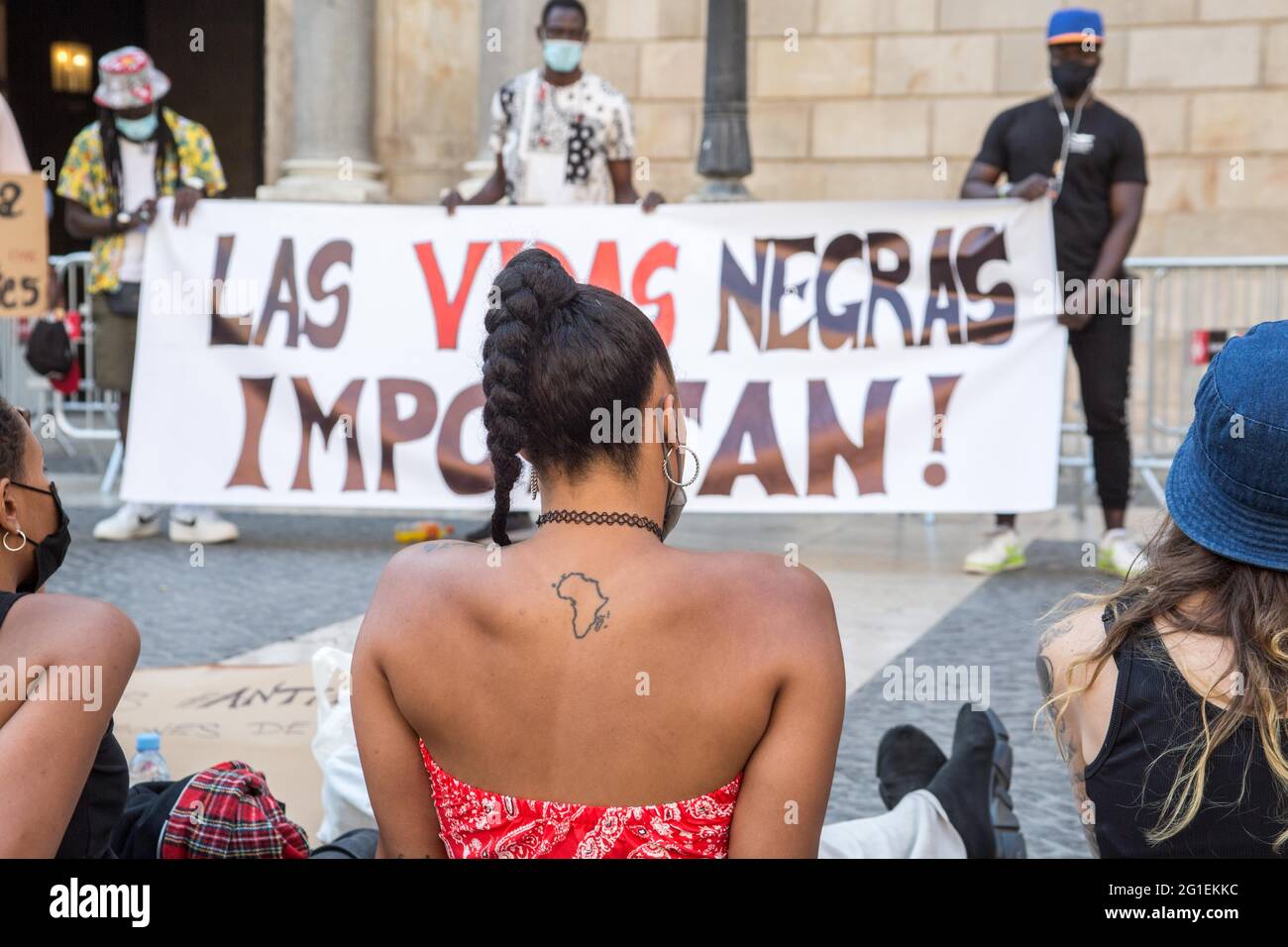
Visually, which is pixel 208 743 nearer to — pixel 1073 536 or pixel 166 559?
pixel 166 559

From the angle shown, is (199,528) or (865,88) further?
(865,88)

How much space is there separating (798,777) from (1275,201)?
9.57 m

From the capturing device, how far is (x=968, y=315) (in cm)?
689

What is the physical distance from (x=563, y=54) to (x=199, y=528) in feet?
9.14

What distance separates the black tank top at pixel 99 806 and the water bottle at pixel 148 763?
1291 millimetres

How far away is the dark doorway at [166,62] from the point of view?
1562 cm

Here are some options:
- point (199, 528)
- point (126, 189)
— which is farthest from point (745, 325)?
point (126, 189)

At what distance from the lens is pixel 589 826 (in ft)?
6.09

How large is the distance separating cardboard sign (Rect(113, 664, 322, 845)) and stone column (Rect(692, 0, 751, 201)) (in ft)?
15.2

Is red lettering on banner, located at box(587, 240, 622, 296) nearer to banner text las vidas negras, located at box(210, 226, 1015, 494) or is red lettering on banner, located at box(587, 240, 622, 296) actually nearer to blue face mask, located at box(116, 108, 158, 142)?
banner text las vidas negras, located at box(210, 226, 1015, 494)

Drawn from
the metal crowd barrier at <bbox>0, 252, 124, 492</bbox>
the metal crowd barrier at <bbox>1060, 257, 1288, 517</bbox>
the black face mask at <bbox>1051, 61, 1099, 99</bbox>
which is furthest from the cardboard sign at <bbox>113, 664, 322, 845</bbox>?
the metal crowd barrier at <bbox>0, 252, 124, 492</bbox>

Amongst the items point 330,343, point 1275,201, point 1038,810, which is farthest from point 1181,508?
point 1275,201

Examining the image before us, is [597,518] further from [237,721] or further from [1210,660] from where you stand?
[237,721]

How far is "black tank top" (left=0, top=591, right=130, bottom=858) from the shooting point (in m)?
2.19
